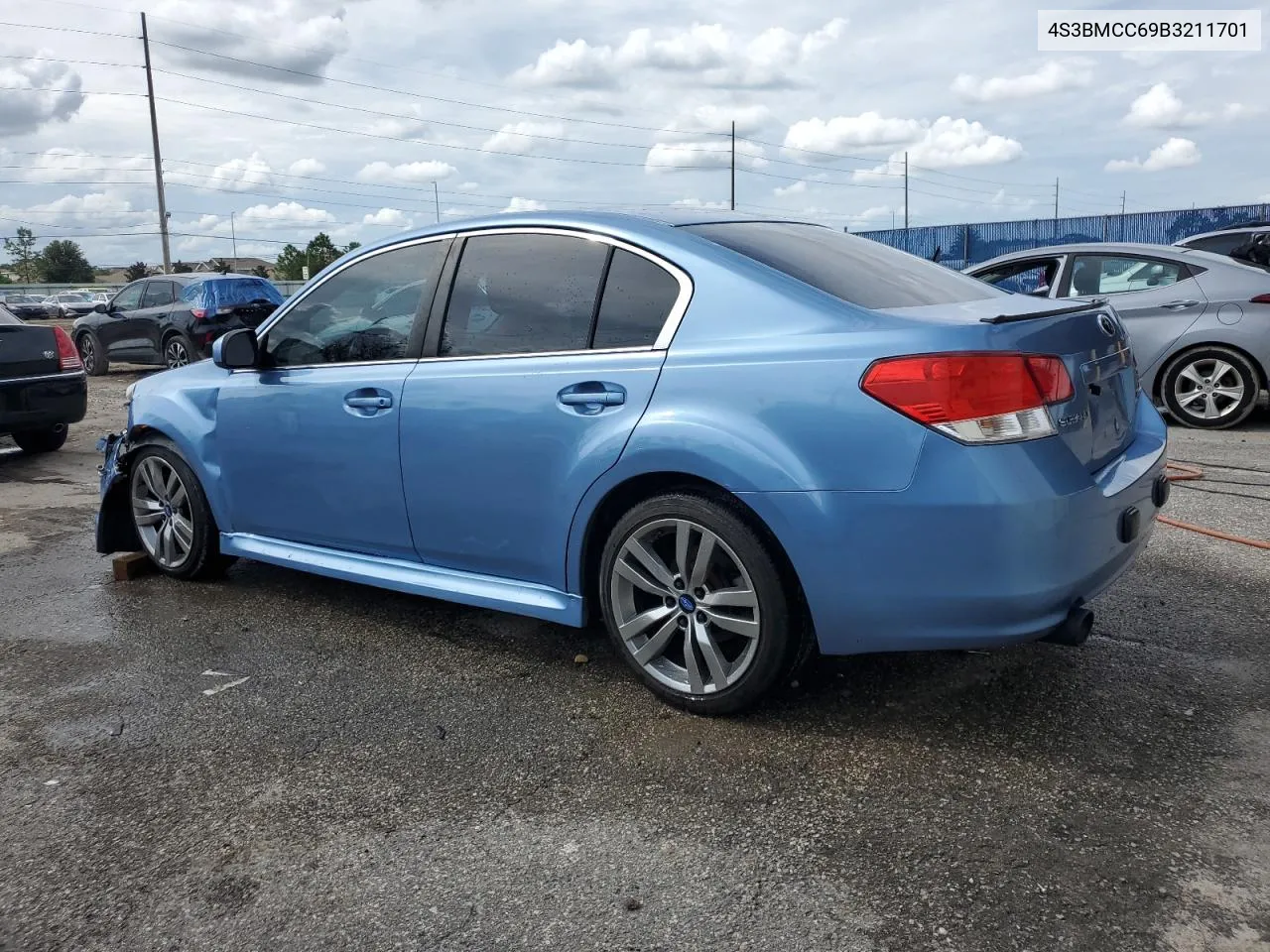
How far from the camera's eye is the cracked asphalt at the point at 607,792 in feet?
7.79

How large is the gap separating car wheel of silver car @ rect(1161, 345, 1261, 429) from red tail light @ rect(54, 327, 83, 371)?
8948 millimetres

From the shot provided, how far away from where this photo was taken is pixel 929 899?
7.84 feet

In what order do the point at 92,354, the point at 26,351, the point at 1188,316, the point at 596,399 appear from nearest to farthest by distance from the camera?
the point at 596,399 → the point at 1188,316 → the point at 26,351 → the point at 92,354

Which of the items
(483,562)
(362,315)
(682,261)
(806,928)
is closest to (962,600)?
(806,928)

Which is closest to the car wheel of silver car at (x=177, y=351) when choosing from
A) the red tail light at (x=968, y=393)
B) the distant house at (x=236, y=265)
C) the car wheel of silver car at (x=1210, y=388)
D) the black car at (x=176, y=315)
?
the black car at (x=176, y=315)

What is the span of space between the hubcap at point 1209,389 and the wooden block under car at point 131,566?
7.48 meters

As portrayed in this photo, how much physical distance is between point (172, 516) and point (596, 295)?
2661 mm

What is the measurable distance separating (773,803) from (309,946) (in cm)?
120

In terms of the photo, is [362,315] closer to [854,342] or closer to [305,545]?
[305,545]

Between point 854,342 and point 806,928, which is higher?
point 854,342

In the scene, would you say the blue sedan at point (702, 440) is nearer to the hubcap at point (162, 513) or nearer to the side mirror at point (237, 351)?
the side mirror at point (237, 351)

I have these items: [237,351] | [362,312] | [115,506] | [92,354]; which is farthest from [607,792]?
[92,354]

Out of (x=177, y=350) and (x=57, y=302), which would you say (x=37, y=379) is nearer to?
(x=177, y=350)

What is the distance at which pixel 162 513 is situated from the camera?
5113 mm
